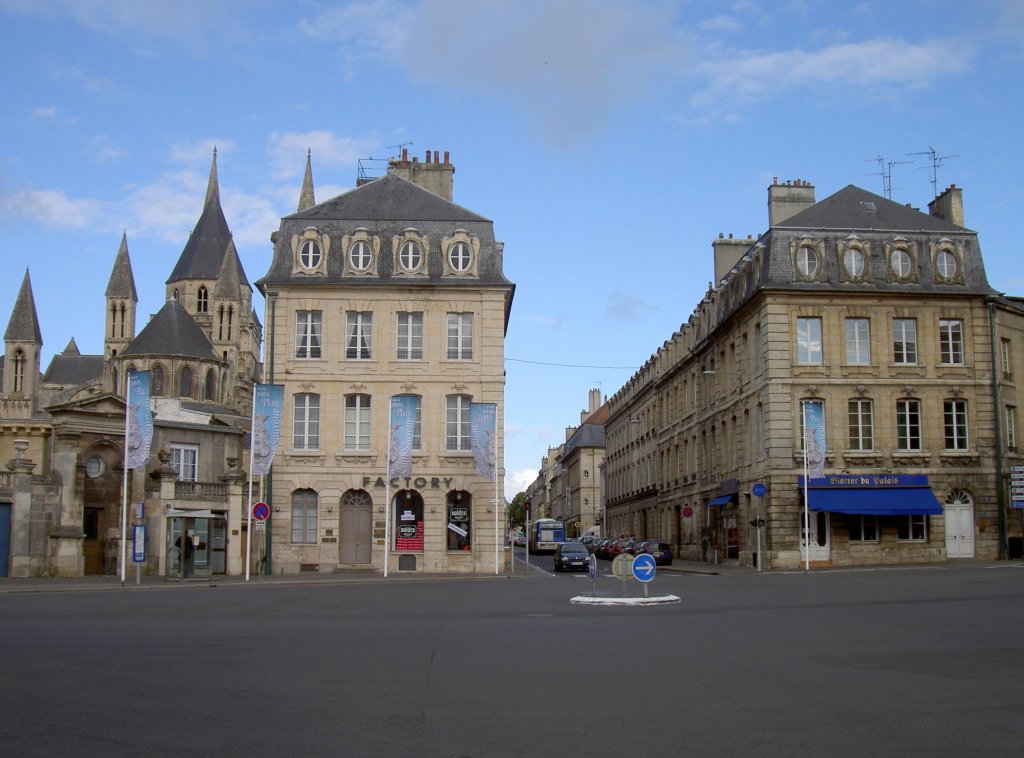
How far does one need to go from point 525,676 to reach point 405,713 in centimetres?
266

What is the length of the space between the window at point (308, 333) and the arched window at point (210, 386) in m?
64.0

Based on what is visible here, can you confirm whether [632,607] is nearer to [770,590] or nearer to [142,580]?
[770,590]

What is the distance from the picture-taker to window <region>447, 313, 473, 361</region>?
45.0 m

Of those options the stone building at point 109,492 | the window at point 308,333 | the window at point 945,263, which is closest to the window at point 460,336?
the window at point 308,333

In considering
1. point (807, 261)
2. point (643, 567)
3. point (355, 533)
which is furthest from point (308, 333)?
point (643, 567)

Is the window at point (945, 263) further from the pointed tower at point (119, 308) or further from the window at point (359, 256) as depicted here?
the pointed tower at point (119, 308)

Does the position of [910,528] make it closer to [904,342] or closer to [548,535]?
[904,342]

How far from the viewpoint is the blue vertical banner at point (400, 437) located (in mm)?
39906

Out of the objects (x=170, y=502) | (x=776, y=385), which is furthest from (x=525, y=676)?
(x=776, y=385)

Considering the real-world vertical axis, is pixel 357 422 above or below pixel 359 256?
below

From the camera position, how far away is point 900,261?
151ft

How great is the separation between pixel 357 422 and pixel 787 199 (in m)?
22.8

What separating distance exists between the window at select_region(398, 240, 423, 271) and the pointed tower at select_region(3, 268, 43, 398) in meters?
69.6

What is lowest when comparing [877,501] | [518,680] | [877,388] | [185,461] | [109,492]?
[518,680]
